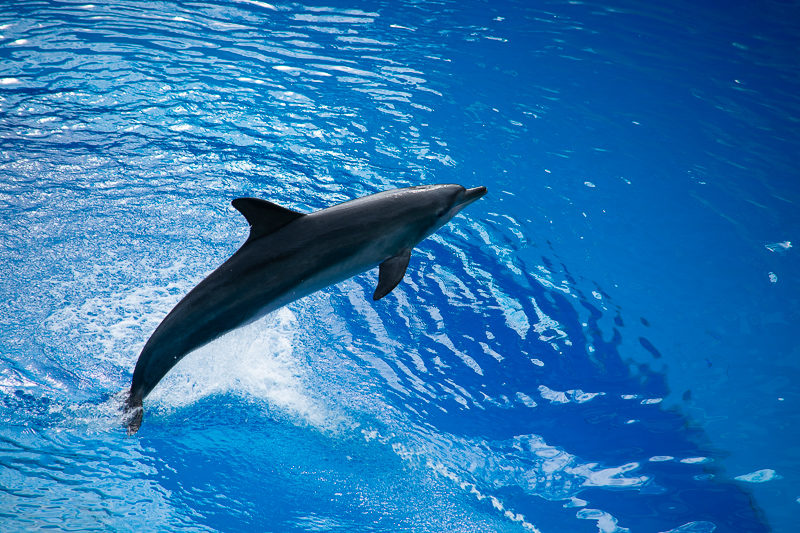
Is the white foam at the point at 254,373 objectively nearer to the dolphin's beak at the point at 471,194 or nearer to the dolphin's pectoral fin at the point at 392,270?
the dolphin's pectoral fin at the point at 392,270

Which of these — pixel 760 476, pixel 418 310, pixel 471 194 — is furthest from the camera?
pixel 760 476

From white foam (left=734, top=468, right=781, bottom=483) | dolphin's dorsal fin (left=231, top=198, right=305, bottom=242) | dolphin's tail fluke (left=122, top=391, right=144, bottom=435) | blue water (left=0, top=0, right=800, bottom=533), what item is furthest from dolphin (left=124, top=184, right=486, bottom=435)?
white foam (left=734, top=468, right=781, bottom=483)

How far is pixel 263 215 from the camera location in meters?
3.32

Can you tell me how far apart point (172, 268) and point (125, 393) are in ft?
14.4

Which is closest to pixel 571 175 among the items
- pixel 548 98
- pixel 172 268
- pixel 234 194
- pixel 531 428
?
pixel 548 98

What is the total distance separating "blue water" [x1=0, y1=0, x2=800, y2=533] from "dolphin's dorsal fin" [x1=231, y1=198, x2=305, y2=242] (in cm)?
453

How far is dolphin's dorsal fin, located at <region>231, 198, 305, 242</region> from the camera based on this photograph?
3.27 meters

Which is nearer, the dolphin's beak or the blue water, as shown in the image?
the dolphin's beak

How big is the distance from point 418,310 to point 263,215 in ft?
18.0

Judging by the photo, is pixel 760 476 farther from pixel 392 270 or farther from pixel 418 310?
pixel 392 270

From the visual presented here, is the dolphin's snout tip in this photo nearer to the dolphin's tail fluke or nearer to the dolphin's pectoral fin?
the dolphin's pectoral fin

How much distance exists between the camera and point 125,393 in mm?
3939

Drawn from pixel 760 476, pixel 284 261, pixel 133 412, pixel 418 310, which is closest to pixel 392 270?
pixel 284 261

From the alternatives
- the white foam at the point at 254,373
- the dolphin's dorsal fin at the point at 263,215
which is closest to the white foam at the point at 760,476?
the white foam at the point at 254,373
